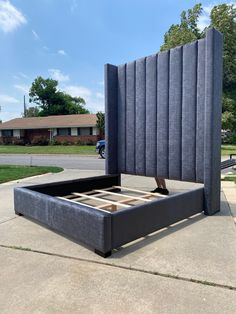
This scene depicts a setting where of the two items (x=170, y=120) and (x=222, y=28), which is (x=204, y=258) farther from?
(x=222, y=28)

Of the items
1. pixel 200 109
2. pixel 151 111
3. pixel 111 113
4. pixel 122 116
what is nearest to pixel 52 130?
pixel 111 113

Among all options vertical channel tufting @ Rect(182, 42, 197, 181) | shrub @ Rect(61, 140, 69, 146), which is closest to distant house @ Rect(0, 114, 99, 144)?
shrub @ Rect(61, 140, 69, 146)

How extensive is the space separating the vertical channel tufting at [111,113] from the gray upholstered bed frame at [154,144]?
0.02 m

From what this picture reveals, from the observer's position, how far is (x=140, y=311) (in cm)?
210

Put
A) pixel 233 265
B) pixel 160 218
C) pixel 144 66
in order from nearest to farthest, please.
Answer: pixel 233 265 → pixel 160 218 → pixel 144 66

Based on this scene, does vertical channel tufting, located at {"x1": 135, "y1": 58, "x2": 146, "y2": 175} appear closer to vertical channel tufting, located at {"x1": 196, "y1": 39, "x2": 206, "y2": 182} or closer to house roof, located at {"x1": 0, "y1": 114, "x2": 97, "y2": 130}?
vertical channel tufting, located at {"x1": 196, "y1": 39, "x2": 206, "y2": 182}

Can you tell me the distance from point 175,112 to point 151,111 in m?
0.55

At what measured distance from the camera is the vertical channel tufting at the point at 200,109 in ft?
15.3

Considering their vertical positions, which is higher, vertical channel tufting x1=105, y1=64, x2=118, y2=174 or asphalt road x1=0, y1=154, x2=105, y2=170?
vertical channel tufting x1=105, y1=64, x2=118, y2=174

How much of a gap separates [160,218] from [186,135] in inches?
69.0

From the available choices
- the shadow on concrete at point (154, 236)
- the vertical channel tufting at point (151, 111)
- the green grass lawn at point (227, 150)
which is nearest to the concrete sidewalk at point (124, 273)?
the shadow on concrete at point (154, 236)

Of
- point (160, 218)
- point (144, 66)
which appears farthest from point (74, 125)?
point (160, 218)

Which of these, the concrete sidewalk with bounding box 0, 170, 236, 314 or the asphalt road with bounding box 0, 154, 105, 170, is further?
the asphalt road with bounding box 0, 154, 105, 170

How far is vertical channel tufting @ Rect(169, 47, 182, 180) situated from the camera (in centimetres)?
502
